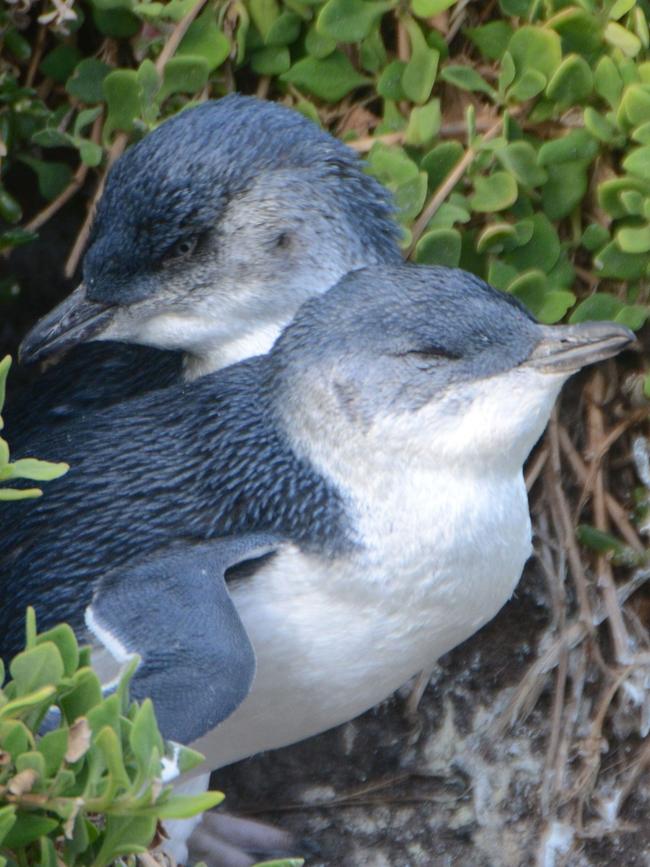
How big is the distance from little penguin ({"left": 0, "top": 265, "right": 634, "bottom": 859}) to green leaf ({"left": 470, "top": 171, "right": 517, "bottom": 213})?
17.2 inches

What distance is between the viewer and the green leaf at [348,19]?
8.10 ft

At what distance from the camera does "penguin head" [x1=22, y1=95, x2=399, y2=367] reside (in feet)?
7.45

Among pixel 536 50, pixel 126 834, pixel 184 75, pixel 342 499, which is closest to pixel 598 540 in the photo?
pixel 342 499

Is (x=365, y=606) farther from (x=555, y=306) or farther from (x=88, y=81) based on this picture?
(x=88, y=81)

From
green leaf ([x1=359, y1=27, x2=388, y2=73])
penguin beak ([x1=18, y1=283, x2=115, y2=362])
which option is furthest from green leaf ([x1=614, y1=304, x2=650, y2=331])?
penguin beak ([x1=18, y1=283, x2=115, y2=362])

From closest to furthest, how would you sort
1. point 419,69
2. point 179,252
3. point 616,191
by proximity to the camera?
1. point 179,252
2. point 616,191
3. point 419,69

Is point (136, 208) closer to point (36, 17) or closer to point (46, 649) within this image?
point (36, 17)

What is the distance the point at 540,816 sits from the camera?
2.53 m

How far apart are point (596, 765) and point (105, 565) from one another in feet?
3.16

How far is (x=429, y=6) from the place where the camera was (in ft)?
8.07

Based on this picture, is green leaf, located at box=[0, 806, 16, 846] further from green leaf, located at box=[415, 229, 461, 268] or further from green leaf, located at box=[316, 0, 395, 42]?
green leaf, located at box=[316, 0, 395, 42]

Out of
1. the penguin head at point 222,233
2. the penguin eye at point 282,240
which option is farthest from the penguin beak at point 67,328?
the penguin eye at point 282,240

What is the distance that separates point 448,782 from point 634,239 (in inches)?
37.2

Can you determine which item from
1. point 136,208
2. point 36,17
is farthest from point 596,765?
point 36,17
